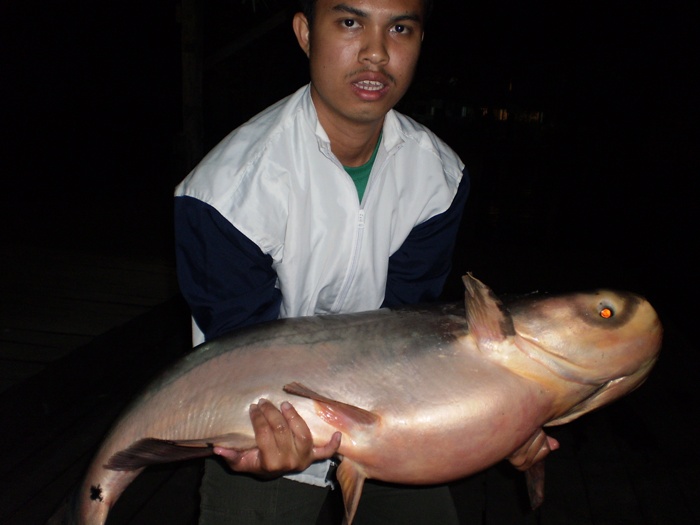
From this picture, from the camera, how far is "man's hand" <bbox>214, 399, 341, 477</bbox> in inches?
62.7

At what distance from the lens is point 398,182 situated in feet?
6.84

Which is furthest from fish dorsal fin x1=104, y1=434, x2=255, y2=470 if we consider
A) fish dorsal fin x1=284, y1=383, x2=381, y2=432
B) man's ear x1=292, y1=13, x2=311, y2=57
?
man's ear x1=292, y1=13, x2=311, y2=57

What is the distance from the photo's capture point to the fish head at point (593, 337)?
1.59 m

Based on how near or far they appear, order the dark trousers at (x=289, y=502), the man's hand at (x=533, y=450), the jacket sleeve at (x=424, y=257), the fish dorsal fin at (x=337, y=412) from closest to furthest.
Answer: the fish dorsal fin at (x=337, y=412), the man's hand at (x=533, y=450), the dark trousers at (x=289, y=502), the jacket sleeve at (x=424, y=257)

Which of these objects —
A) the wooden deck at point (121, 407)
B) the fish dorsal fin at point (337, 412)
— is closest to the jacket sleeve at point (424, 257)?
the fish dorsal fin at point (337, 412)

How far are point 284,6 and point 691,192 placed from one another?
8.96 m

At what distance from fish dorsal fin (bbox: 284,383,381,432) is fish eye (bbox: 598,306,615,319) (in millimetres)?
667

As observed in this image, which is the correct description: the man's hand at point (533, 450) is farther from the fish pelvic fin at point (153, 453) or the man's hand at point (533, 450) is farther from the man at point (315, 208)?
the fish pelvic fin at point (153, 453)

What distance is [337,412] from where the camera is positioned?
1604 millimetres

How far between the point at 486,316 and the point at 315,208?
666 mm

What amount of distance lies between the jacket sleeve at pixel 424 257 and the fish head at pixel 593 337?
66cm

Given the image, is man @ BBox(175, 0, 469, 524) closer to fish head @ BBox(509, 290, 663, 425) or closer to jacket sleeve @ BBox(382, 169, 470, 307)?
jacket sleeve @ BBox(382, 169, 470, 307)

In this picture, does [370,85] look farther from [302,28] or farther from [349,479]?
[349,479]

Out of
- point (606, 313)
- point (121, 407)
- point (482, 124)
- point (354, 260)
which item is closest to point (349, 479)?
point (354, 260)
